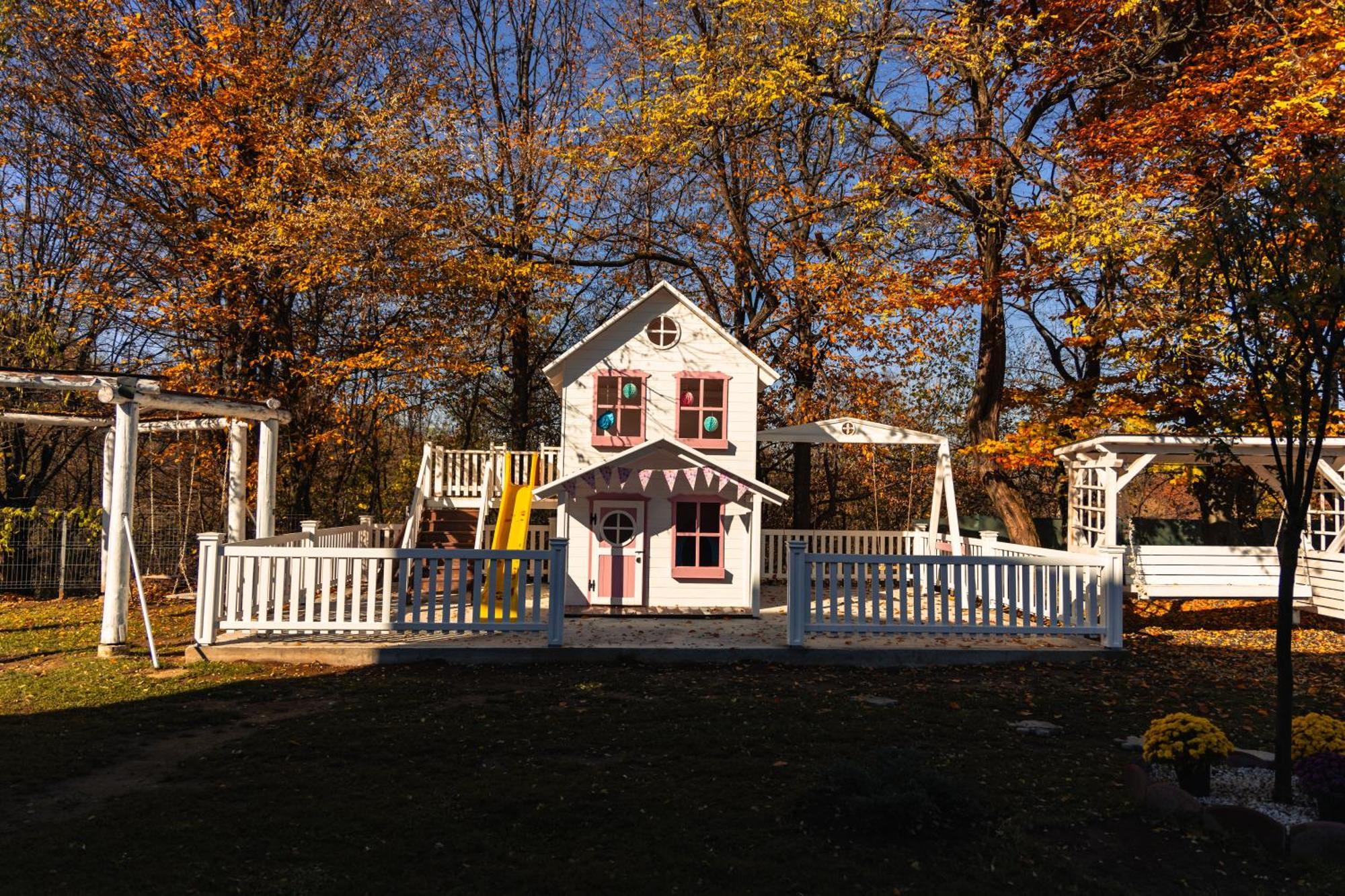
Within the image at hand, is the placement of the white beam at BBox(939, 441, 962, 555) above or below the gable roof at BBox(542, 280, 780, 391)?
below

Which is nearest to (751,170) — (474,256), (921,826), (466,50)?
(474,256)

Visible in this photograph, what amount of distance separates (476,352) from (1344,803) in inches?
723

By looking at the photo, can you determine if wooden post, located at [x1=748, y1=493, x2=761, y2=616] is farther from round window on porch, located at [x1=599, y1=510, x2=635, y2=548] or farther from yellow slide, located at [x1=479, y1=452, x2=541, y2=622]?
yellow slide, located at [x1=479, y1=452, x2=541, y2=622]

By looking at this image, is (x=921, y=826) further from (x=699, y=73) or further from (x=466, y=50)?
(x=466, y=50)

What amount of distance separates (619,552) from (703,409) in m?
2.59

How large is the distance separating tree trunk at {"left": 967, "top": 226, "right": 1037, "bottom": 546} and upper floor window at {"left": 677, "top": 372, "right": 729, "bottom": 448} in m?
5.35

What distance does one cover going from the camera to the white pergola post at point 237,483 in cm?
1223

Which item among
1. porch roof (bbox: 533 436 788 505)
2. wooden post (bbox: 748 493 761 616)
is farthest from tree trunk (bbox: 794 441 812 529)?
porch roof (bbox: 533 436 788 505)

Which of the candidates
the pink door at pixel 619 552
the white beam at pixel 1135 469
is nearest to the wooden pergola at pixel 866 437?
the white beam at pixel 1135 469

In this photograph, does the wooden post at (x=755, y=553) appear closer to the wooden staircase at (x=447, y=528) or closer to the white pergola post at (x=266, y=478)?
the wooden staircase at (x=447, y=528)

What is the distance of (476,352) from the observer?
68.1 ft

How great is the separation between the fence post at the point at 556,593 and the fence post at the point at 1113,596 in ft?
19.6

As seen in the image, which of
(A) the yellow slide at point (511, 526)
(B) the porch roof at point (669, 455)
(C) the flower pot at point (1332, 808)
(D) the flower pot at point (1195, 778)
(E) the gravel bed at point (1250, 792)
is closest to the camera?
(C) the flower pot at point (1332, 808)

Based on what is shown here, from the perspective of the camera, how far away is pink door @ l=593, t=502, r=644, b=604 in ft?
43.5
